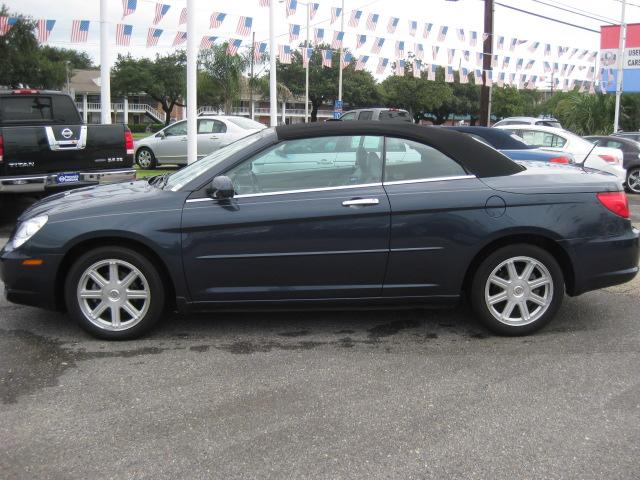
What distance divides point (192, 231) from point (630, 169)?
13.8m

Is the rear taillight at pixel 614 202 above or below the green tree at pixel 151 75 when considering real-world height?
below

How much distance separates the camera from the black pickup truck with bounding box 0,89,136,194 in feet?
28.2

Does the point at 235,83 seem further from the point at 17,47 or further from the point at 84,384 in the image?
the point at 84,384

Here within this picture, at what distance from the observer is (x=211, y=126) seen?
670 inches

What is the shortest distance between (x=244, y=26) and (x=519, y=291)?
13.8 meters

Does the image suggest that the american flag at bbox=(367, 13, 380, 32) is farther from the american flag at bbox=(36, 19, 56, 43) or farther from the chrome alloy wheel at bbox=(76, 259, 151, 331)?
the chrome alloy wheel at bbox=(76, 259, 151, 331)

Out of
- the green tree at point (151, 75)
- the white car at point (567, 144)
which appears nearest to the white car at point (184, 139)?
the white car at point (567, 144)

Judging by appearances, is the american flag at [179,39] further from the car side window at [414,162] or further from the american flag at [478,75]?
the american flag at [478,75]

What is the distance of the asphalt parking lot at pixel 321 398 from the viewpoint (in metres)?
3.00

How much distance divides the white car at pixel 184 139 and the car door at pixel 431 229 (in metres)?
12.5

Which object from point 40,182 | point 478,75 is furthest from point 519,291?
point 478,75

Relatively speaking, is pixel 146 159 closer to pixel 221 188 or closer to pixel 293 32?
pixel 293 32

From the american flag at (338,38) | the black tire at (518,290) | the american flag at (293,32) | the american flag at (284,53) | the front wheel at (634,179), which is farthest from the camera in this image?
the american flag at (338,38)

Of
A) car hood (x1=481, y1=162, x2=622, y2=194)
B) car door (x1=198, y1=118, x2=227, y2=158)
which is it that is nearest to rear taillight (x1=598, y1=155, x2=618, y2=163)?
car door (x1=198, y1=118, x2=227, y2=158)
